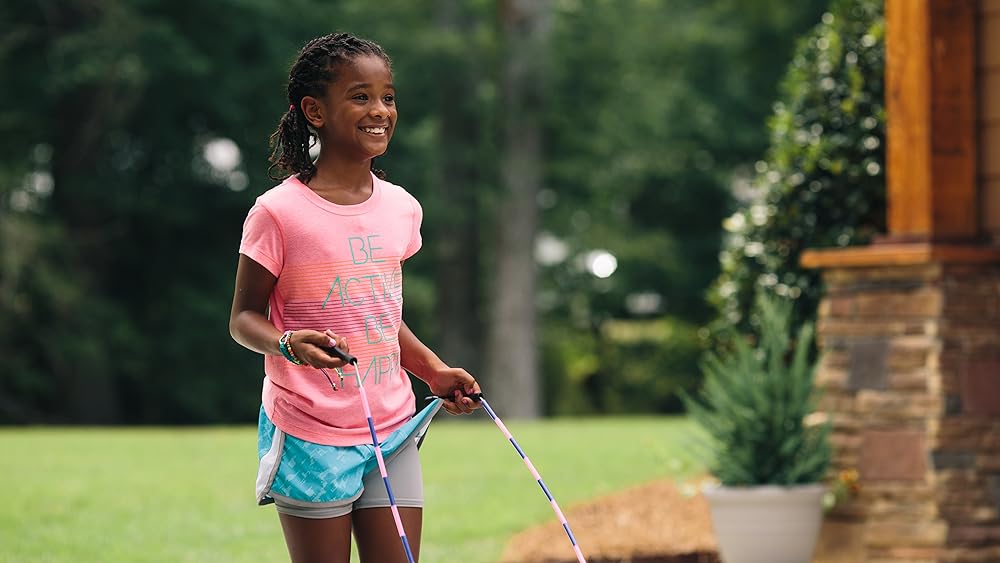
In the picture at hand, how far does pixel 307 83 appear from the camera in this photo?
10.8 ft

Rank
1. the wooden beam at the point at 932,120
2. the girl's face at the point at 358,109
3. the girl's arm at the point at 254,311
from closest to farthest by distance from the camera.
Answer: the girl's arm at the point at 254,311 → the girl's face at the point at 358,109 → the wooden beam at the point at 932,120

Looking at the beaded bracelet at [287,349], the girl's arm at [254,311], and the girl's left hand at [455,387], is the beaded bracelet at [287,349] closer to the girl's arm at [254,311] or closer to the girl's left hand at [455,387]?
the girl's arm at [254,311]

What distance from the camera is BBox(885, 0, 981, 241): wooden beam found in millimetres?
6246

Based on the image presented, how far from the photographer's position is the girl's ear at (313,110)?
10.8 feet

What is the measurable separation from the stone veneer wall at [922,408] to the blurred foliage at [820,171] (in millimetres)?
916

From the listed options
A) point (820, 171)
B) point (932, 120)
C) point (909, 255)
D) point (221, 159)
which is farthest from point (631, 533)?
point (221, 159)

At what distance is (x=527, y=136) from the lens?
22.0 metres

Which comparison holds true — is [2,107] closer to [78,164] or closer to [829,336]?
[78,164]

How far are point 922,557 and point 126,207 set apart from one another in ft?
55.2

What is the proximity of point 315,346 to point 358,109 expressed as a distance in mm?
562

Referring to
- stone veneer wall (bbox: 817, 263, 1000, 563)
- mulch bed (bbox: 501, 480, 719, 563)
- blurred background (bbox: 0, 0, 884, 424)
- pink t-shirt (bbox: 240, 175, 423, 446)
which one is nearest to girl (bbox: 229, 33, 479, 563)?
pink t-shirt (bbox: 240, 175, 423, 446)

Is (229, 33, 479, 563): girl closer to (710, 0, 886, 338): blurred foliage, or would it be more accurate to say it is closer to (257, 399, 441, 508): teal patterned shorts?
(257, 399, 441, 508): teal patterned shorts

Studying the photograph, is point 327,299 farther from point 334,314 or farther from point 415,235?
point 415,235

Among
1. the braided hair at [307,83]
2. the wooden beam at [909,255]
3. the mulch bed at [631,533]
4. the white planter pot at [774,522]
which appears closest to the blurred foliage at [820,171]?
the wooden beam at [909,255]
